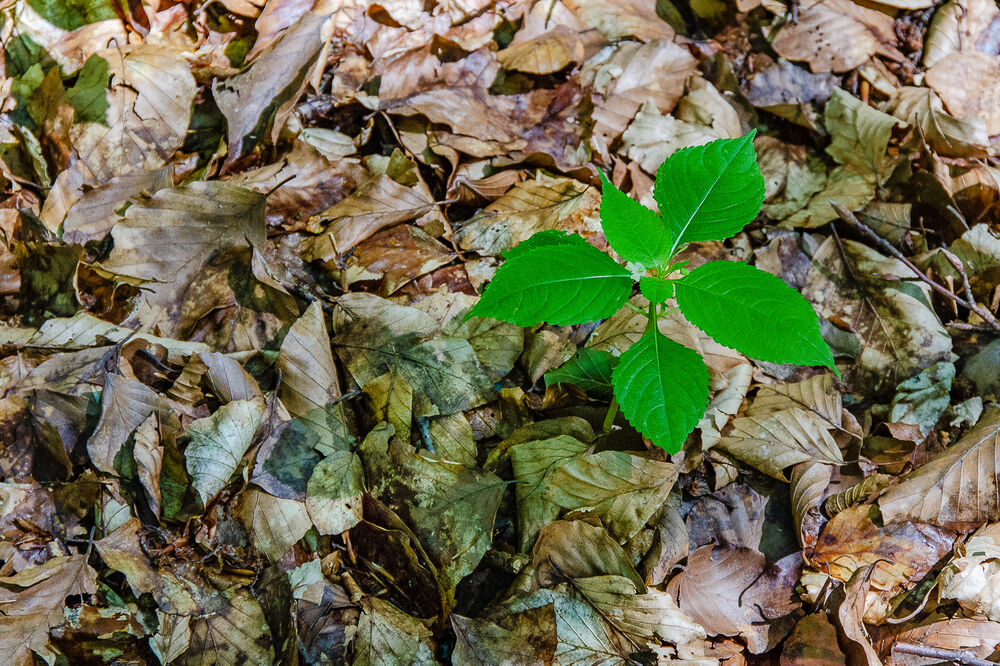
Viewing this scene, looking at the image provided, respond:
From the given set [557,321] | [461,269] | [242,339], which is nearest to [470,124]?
[461,269]

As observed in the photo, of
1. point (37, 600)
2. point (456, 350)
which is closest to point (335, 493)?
point (456, 350)

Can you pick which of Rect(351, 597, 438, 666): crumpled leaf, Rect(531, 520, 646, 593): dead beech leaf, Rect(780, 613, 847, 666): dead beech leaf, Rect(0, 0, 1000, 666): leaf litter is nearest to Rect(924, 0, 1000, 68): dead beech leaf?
Rect(0, 0, 1000, 666): leaf litter

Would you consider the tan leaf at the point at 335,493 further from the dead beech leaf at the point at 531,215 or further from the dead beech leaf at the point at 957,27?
the dead beech leaf at the point at 957,27

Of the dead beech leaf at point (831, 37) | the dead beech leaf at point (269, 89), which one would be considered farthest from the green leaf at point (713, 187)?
the dead beech leaf at point (831, 37)

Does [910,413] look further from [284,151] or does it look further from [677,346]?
[284,151]

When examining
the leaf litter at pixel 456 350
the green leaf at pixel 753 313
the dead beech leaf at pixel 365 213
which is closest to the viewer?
the green leaf at pixel 753 313

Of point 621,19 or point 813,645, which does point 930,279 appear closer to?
point 813,645
